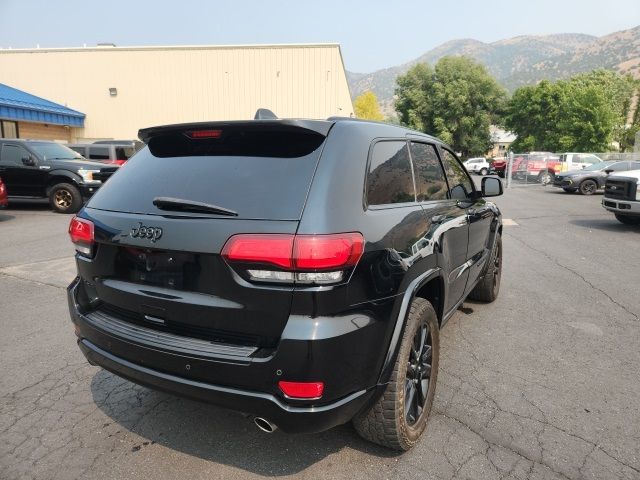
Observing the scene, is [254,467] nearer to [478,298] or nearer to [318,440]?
[318,440]

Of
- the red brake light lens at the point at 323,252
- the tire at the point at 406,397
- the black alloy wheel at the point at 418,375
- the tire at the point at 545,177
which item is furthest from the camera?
the tire at the point at 545,177

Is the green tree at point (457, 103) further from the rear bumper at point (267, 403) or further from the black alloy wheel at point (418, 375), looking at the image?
the rear bumper at point (267, 403)

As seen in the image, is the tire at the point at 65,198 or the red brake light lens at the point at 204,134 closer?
the red brake light lens at the point at 204,134

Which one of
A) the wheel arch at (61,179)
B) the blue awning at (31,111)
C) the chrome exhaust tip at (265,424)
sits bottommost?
the chrome exhaust tip at (265,424)

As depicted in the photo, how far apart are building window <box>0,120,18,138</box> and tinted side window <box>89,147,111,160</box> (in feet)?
32.8

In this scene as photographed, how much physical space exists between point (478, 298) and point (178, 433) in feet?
11.5

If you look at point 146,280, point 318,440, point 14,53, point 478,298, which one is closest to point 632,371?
point 478,298

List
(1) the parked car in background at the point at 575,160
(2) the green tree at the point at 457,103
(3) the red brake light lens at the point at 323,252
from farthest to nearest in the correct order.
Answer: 1. (2) the green tree at the point at 457,103
2. (1) the parked car in background at the point at 575,160
3. (3) the red brake light lens at the point at 323,252

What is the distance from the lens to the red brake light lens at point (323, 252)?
1.82 metres

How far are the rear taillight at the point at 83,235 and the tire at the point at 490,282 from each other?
146 inches

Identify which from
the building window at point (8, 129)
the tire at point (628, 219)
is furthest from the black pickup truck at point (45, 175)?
the building window at point (8, 129)

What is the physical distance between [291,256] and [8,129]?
89.0ft

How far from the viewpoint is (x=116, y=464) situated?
2334 millimetres

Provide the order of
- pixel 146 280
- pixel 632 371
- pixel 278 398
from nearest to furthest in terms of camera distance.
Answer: pixel 278 398, pixel 146 280, pixel 632 371
